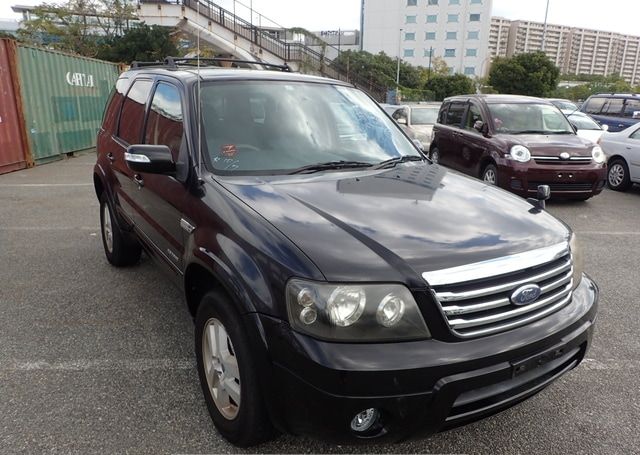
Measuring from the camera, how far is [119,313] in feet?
12.6

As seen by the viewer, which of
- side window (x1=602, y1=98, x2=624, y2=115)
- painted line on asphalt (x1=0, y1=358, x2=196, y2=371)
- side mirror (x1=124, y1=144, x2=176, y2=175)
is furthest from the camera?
side window (x1=602, y1=98, x2=624, y2=115)

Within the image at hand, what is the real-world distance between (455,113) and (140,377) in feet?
27.0

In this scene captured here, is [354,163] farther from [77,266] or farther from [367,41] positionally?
[367,41]

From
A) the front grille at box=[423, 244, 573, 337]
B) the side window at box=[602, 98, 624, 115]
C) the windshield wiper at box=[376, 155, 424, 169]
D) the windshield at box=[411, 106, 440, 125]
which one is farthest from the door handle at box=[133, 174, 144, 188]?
the side window at box=[602, 98, 624, 115]

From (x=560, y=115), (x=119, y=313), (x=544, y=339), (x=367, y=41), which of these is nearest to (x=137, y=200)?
(x=119, y=313)

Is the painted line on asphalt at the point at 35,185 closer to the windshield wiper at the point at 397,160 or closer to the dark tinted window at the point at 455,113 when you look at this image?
the dark tinted window at the point at 455,113

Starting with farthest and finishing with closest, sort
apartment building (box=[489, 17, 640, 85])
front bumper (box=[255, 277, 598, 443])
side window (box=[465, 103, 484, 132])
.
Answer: apartment building (box=[489, 17, 640, 85])
side window (box=[465, 103, 484, 132])
front bumper (box=[255, 277, 598, 443])

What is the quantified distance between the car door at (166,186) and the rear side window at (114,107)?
3.14ft

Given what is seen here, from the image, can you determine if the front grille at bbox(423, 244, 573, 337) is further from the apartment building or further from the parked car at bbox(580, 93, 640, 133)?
the apartment building

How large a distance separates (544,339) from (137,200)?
9.34 feet

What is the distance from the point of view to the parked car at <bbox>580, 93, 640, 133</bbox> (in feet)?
45.4

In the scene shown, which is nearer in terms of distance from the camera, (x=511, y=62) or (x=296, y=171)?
(x=296, y=171)

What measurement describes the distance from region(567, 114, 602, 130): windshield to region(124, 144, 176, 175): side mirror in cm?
1145

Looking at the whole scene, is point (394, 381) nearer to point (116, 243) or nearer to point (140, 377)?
point (140, 377)
